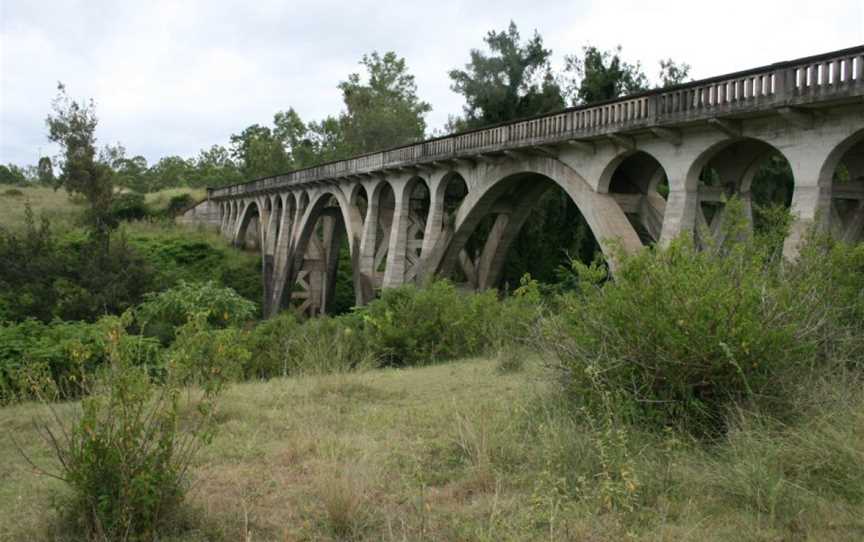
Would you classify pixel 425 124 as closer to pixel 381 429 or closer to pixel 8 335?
pixel 8 335

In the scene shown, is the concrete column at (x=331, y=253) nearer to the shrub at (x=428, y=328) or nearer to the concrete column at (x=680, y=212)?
the shrub at (x=428, y=328)

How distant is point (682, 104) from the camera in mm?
12211

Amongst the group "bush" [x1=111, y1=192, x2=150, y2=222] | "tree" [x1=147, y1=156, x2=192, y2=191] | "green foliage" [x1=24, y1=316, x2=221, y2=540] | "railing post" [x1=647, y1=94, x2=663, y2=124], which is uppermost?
"tree" [x1=147, y1=156, x2=192, y2=191]

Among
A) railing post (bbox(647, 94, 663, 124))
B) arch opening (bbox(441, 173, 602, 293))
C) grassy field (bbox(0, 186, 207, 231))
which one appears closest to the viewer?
railing post (bbox(647, 94, 663, 124))

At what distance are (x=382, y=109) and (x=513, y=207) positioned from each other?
32481mm

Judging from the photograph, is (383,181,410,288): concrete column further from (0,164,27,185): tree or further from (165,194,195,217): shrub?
(0,164,27,185): tree

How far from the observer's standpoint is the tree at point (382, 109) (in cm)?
4953

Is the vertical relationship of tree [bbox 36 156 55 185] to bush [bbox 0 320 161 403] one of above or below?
above

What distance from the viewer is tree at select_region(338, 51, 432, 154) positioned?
4953 cm

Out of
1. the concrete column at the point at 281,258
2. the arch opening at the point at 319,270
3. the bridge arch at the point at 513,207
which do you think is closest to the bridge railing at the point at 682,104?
the bridge arch at the point at 513,207

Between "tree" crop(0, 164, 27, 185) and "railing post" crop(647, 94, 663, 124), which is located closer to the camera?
"railing post" crop(647, 94, 663, 124)

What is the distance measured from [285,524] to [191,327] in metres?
1.21

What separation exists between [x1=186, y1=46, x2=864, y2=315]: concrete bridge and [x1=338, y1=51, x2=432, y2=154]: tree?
64.4 feet

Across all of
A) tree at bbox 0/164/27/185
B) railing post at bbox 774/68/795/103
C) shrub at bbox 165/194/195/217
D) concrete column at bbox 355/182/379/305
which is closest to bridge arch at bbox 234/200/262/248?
shrub at bbox 165/194/195/217
